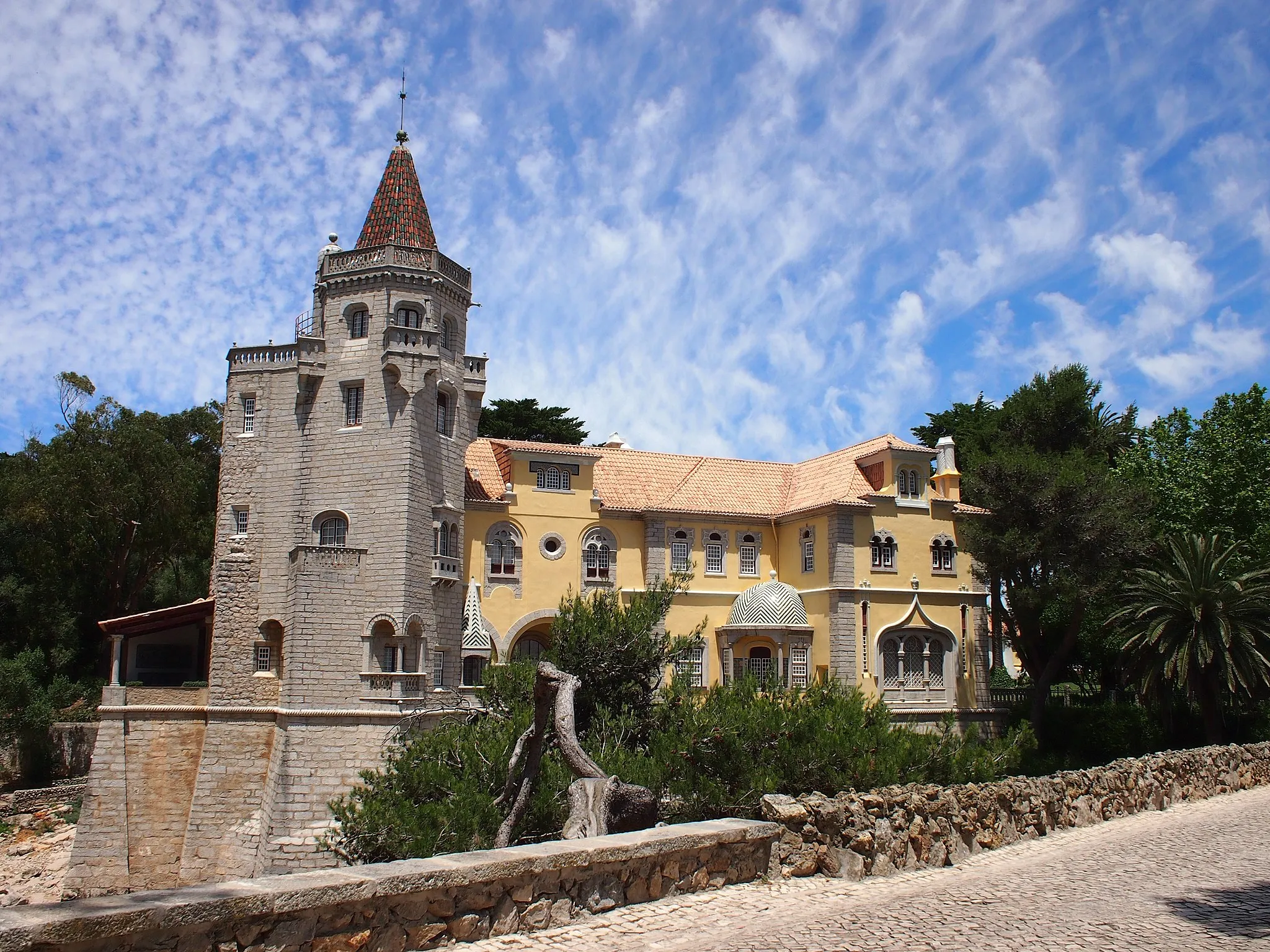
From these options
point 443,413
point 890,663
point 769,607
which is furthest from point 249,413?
point 890,663

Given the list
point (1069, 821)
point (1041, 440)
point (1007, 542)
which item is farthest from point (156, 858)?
point (1041, 440)

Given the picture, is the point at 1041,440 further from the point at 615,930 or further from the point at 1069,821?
the point at 615,930

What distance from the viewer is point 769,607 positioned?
35.3 meters

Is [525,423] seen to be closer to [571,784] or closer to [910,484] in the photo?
[910,484]

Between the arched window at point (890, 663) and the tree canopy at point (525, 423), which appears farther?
the tree canopy at point (525, 423)

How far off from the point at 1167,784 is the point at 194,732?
24.9 meters

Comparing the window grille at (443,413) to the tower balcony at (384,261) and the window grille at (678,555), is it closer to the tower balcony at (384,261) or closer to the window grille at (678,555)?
the tower balcony at (384,261)

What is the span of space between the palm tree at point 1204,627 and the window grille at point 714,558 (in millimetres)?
12466

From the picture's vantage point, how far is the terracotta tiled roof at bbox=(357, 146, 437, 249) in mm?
32656

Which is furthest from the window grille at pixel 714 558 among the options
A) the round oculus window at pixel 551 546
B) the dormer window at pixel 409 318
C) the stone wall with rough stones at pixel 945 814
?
the stone wall with rough stones at pixel 945 814

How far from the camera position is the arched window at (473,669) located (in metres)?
32.3

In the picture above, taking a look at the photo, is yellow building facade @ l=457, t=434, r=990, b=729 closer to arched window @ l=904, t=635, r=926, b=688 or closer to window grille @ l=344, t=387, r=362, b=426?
arched window @ l=904, t=635, r=926, b=688

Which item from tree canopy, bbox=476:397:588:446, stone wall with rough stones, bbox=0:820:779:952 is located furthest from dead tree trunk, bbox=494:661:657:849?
tree canopy, bbox=476:397:588:446

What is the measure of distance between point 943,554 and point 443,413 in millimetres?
18018
